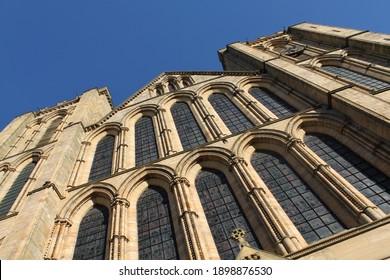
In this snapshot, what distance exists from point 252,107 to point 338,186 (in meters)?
6.68

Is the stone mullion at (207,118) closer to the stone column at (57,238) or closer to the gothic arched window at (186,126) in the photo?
the gothic arched window at (186,126)

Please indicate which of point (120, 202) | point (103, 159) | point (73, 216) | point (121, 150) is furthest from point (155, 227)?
point (103, 159)

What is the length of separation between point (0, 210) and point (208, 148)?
907 cm

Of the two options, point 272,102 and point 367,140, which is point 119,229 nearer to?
point 367,140

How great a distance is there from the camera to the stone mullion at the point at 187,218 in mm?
8680

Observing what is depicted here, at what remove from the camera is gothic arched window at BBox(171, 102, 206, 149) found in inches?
563

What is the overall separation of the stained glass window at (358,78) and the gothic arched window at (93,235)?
39.4 feet

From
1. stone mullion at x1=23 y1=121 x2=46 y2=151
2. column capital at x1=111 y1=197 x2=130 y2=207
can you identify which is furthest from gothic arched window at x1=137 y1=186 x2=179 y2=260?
stone mullion at x1=23 y1=121 x2=46 y2=151

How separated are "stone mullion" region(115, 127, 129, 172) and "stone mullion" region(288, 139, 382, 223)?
20.8 feet

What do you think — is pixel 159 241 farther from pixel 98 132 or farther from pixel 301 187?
pixel 98 132

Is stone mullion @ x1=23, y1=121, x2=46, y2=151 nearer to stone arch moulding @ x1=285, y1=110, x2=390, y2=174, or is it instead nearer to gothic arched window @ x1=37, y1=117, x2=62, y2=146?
gothic arched window @ x1=37, y1=117, x2=62, y2=146

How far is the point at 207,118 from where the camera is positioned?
601 inches

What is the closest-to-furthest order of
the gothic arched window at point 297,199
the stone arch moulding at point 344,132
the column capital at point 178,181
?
the gothic arched window at point 297,199 → the stone arch moulding at point 344,132 → the column capital at point 178,181

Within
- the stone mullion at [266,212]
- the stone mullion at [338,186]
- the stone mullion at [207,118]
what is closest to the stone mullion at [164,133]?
the stone mullion at [207,118]
